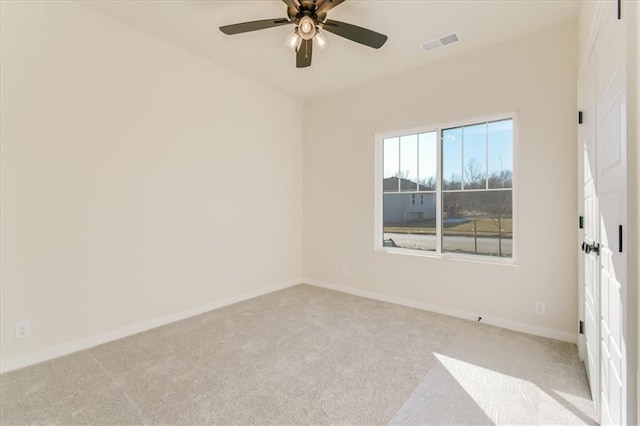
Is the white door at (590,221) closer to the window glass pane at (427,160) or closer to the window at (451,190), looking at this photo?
the window at (451,190)

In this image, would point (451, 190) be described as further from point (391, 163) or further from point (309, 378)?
point (309, 378)

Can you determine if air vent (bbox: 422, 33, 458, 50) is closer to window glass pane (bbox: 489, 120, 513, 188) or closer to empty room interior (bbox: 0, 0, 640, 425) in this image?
empty room interior (bbox: 0, 0, 640, 425)

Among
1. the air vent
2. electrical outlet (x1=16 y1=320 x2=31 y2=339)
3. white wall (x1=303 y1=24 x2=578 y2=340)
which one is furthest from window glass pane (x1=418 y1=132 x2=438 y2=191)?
electrical outlet (x1=16 y1=320 x2=31 y2=339)

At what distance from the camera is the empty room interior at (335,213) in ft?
6.10

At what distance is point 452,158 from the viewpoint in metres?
3.64

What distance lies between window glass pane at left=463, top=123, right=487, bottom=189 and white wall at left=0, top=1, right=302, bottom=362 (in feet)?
8.60

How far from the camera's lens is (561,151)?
2.84 metres

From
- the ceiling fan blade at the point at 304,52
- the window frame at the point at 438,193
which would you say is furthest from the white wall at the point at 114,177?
the window frame at the point at 438,193

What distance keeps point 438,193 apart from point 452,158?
17.1 inches

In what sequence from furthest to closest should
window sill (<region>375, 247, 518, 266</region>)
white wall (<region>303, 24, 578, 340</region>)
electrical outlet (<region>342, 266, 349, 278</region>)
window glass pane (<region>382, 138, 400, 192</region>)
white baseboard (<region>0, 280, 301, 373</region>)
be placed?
electrical outlet (<region>342, 266, 349, 278</region>), window glass pane (<region>382, 138, 400, 192</region>), window sill (<region>375, 247, 518, 266</region>), white wall (<region>303, 24, 578, 340</region>), white baseboard (<region>0, 280, 301, 373</region>)

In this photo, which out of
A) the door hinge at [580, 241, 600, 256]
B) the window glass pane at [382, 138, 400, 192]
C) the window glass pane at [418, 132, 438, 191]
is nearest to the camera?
the door hinge at [580, 241, 600, 256]

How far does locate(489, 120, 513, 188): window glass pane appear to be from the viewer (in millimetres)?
3236

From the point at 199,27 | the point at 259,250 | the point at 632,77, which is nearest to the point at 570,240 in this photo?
the point at 632,77

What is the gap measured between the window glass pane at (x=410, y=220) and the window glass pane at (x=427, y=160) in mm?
126
